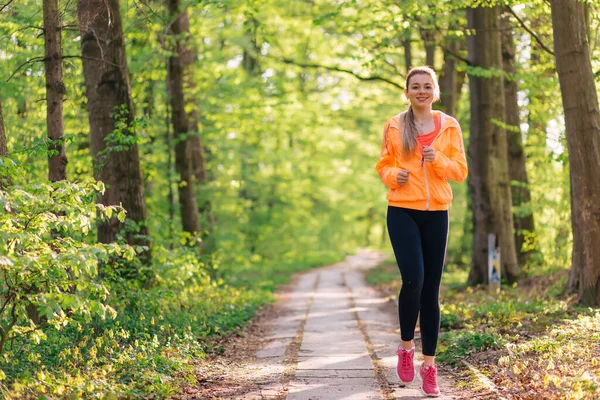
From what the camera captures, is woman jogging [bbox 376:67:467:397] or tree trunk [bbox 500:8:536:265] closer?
woman jogging [bbox 376:67:467:397]

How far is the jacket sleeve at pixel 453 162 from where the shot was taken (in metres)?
5.29

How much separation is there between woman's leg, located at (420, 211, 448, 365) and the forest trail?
0.45 metres

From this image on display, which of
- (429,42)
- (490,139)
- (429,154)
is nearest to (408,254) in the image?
(429,154)

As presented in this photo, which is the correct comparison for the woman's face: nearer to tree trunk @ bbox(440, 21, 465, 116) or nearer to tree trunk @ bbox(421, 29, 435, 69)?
tree trunk @ bbox(421, 29, 435, 69)

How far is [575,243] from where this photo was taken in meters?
9.16

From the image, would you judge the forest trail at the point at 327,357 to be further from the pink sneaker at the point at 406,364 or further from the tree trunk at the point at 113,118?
the tree trunk at the point at 113,118

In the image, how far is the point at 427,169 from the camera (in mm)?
5359

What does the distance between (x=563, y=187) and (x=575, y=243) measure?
5007mm

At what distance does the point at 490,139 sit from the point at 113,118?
6.82 m

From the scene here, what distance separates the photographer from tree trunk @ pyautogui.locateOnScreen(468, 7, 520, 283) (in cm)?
1275

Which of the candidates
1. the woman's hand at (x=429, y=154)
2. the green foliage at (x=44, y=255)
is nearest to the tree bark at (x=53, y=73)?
the green foliage at (x=44, y=255)

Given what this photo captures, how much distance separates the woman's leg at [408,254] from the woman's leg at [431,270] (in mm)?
111

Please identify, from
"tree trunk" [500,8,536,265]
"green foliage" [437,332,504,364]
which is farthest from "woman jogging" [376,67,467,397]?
"tree trunk" [500,8,536,265]

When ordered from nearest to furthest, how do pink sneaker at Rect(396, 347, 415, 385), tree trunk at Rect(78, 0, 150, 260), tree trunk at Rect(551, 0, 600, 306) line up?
1. pink sneaker at Rect(396, 347, 415, 385)
2. tree trunk at Rect(551, 0, 600, 306)
3. tree trunk at Rect(78, 0, 150, 260)
